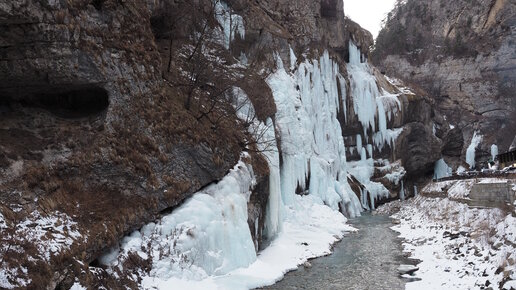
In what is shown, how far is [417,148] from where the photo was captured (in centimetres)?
4831

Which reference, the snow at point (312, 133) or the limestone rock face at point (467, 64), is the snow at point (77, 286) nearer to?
the snow at point (312, 133)

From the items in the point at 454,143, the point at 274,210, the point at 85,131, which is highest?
the point at 85,131

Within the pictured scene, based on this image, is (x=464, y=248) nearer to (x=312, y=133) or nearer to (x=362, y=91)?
(x=312, y=133)

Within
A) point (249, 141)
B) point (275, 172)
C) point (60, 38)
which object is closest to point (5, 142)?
point (60, 38)

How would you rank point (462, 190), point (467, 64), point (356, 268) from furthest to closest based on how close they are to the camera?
point (467, 64), point (462, 190), point (356, 268)

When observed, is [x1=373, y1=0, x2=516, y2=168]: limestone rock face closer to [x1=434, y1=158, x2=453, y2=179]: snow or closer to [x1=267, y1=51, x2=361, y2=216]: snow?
[x1=434, y1=158, x2=453, y2=179]: snow

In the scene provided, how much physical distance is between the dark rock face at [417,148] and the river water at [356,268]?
→ 88.7ft

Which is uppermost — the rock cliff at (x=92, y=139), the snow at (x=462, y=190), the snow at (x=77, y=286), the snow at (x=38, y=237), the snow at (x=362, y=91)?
the snow at (x=362, y=91)

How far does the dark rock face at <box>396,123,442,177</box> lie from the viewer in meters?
47.1

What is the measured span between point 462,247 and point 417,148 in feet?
116

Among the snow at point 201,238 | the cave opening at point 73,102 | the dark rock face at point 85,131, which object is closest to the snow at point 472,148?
the snow at point 201,238

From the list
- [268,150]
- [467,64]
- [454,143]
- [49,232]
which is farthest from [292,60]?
[467,64]

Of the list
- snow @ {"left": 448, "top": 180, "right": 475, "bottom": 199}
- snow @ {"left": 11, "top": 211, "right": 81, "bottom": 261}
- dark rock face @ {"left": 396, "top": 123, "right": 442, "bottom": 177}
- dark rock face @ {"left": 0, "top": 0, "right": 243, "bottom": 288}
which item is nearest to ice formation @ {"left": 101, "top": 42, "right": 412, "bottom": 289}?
dark rock face @ {"left": 0, "top": 0, "right": 243, "bottom": 288}

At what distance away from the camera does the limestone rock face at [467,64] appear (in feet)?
185
